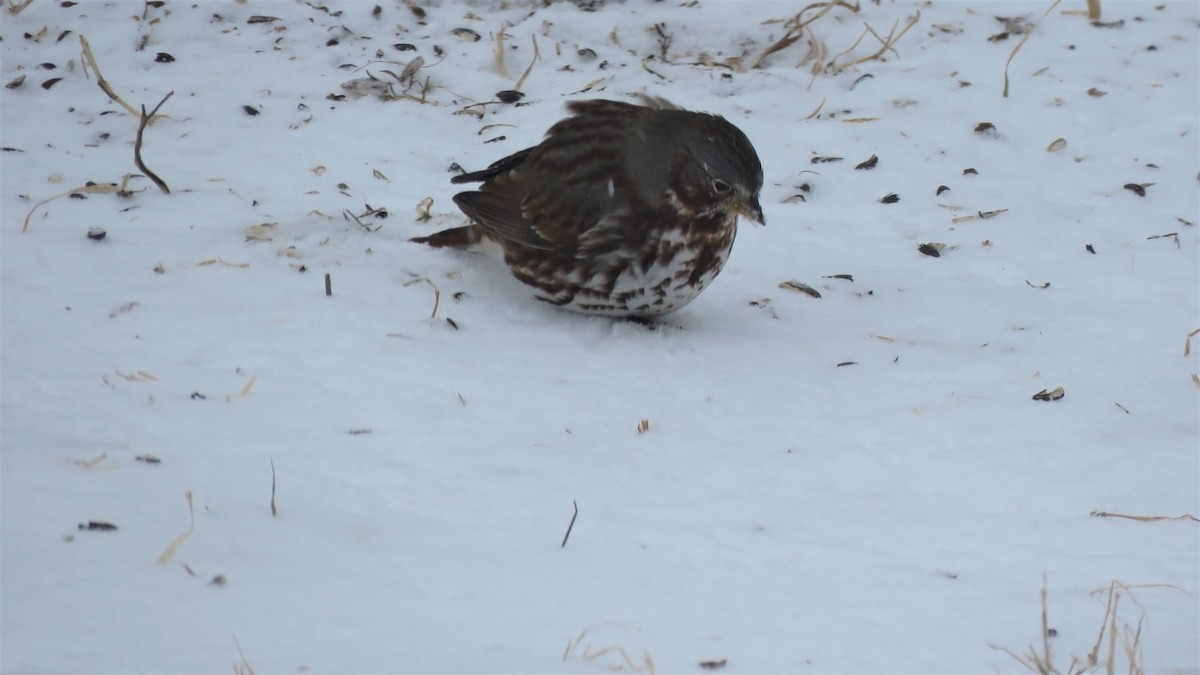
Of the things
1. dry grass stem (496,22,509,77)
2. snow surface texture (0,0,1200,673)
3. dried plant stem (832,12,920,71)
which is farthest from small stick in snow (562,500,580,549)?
dried plant stem (832,12,920,71)

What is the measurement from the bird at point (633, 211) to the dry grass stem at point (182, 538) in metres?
1.61

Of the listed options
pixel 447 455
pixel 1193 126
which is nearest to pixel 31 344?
pixel 447 455

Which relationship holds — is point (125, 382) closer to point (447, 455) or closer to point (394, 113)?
point (447, 455)

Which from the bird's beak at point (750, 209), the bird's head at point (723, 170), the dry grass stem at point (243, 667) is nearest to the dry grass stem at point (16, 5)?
the bird's head at point (723, 170)

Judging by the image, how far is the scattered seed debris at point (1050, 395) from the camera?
353 cm

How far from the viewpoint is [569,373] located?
11.7ft

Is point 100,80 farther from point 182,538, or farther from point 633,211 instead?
point 182,538

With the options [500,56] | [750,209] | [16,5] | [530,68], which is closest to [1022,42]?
[530,68]

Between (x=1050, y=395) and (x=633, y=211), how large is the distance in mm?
1423

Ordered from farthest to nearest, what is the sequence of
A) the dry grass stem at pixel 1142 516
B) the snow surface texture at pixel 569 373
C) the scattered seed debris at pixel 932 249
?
the scattered seed debris at pixel 932 249, the dry grass stem at pixel 1142 516, the snow surface texture at pixel 569 373

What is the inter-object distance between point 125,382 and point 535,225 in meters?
1.42

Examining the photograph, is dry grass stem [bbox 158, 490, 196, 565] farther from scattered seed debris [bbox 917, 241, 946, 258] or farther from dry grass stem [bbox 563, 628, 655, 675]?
scattered seed debris [bbox 917, 241, 946, 258]

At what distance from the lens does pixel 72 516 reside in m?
2.56

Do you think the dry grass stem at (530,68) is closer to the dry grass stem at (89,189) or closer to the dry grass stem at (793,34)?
the dry grass stem at (793,34)
